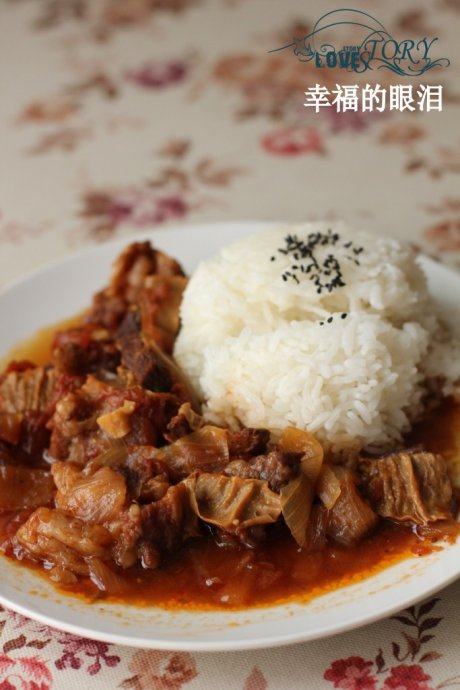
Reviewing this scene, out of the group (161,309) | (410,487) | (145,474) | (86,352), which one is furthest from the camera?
(161,309)

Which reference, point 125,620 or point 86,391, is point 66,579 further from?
point 86,391

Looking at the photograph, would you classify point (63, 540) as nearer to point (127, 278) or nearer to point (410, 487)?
point (410, 487)

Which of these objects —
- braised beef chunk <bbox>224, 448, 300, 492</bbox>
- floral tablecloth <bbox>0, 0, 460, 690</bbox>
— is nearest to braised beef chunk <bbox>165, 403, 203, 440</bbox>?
braised beef chunk <bbox>224, 448, 300, 492</bbox>

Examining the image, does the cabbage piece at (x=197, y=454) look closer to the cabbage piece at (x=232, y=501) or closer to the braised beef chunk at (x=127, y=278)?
the cabbage piece at (x=232, y=501)

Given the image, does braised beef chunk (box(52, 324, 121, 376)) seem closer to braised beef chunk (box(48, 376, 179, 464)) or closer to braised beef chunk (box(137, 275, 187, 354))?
braised beef chunk (box(137, 275, 187, 354))

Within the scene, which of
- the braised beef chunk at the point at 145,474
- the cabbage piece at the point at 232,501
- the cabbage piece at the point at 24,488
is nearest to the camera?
the cabbage piece at the point at 232,501

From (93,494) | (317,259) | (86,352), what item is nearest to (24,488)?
(93,494)

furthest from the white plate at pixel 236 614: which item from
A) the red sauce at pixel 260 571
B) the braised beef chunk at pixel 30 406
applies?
the braised beef chunk at pixel 30 406
